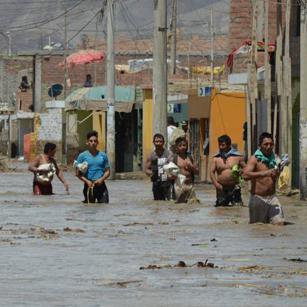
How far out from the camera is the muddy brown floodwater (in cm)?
1227

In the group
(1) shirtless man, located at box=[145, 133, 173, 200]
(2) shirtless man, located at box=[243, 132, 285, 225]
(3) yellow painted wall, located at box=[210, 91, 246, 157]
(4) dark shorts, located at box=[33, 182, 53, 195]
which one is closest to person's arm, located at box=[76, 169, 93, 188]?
(1) shirtless man, located at box=[145, 133, 173, 200]

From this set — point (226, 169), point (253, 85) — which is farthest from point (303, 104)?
point (253, 85)

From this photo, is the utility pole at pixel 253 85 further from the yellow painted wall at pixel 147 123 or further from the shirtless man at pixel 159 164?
the yellow painted wall at pixel 147 123

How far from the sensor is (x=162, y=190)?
87.6 ft

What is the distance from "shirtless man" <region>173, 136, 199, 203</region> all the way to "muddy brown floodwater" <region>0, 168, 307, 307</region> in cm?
33

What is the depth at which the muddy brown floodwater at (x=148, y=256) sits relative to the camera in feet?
40.3

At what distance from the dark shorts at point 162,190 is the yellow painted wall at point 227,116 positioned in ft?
46.7

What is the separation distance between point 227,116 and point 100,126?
61.4ft

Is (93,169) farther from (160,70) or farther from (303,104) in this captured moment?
(160,70)

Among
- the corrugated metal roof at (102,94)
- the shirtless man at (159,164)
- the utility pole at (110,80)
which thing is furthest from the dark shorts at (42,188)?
the corrugated metal roof at (102,94)

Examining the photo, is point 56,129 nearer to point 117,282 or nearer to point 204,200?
point 204,200

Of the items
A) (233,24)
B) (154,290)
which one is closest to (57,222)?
(154,290)

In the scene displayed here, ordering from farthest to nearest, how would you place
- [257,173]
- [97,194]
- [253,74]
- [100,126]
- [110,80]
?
[100,126] < [110,80] < [253,74] < [97,194] < [257,173]

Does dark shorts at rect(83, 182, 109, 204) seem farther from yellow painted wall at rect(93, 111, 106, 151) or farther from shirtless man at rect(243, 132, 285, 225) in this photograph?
yellow painted wall at rect(93, 111, 106, 151)
